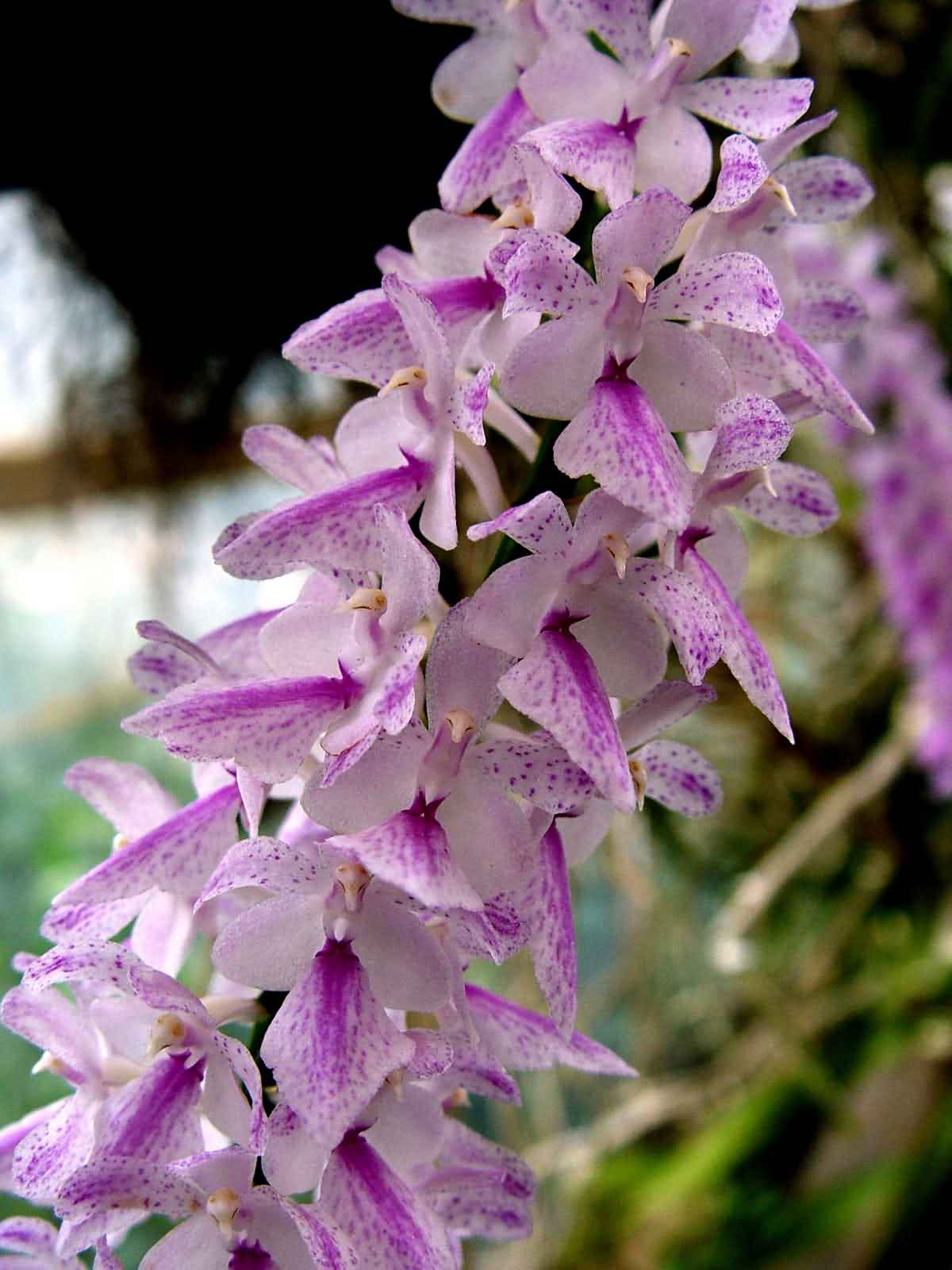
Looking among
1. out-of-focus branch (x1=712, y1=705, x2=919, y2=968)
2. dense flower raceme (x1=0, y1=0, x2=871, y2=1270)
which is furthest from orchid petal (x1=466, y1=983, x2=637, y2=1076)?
out-of-focus branch (x1=712, y1=705, x2=919, y2=968)

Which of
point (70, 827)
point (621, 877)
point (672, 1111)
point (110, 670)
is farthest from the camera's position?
point (672, 1111)

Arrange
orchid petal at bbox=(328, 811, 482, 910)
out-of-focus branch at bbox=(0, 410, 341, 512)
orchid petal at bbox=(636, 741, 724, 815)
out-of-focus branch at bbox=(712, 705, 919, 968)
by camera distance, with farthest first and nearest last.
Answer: out-of-focus branch at bbox=(712, 705, 919, 968)
out-of-focus branch at bbox=(0, 410, 341, 512)
orchid petal at bbox=(636, 741, 724, 815)
orchid petal at bbox=(328, 811, 482, 910)

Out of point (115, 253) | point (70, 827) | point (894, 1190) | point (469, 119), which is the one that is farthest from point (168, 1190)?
point (894, 1190)

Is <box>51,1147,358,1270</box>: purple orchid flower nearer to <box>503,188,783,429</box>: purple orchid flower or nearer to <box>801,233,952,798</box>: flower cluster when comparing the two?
<box>503,188,783,429</box>: purple orchid flower

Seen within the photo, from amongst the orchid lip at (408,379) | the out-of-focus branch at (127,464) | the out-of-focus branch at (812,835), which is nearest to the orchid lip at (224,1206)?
the orchid lip at (408,379)

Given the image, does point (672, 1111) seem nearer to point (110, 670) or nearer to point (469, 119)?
point (110, 670)

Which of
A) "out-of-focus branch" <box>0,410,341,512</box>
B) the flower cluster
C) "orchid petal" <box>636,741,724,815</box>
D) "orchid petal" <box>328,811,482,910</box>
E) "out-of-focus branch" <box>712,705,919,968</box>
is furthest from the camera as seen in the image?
"out-of-focus branch" <box>712,705,919,968</box>

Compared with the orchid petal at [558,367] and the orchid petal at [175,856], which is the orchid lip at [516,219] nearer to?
the orchid petal at [558,367]

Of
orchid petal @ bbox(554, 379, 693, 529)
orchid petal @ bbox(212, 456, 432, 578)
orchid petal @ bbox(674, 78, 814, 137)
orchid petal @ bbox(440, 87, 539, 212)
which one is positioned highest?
orchid petal @ bbox(674, 78, 814, 137)

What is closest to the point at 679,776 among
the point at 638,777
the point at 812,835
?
the point at 638,777
